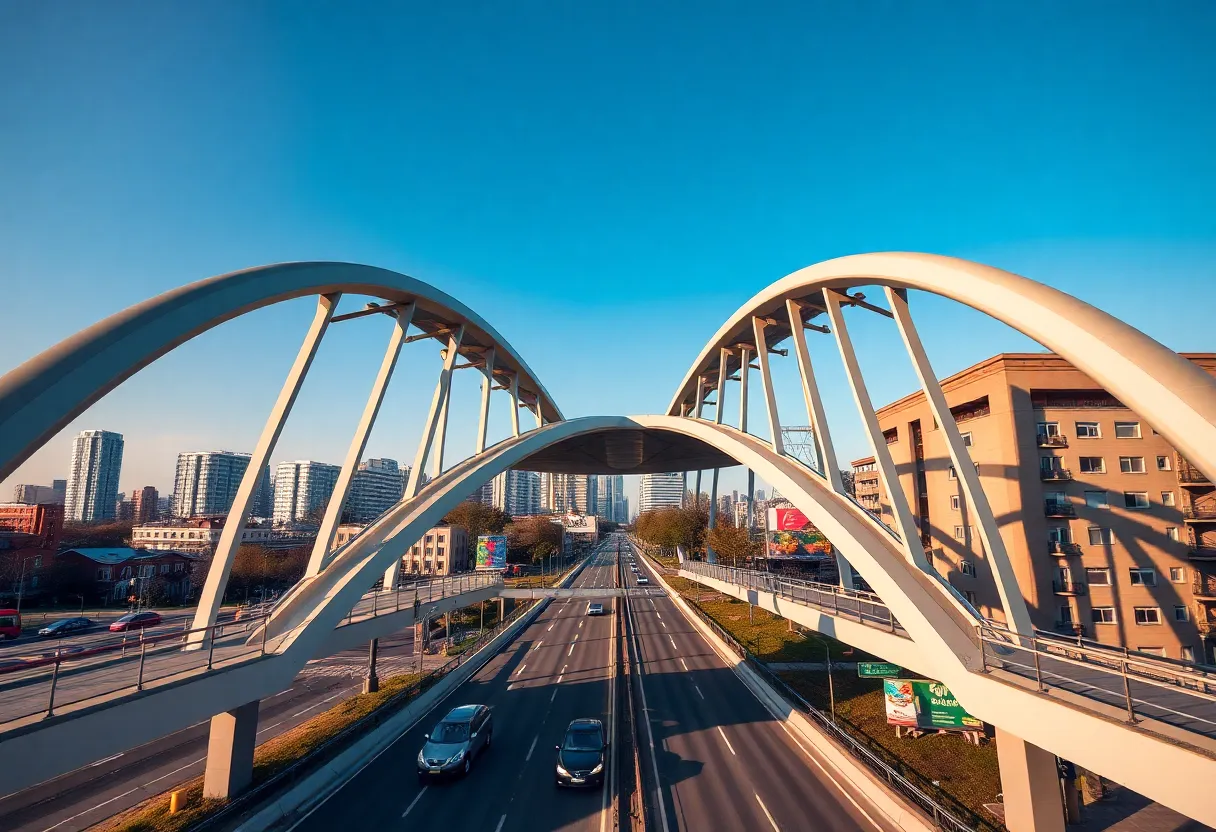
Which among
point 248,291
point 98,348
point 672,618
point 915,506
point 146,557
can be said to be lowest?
point 672,618

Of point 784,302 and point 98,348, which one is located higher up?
point 784,302

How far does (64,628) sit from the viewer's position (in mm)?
33938

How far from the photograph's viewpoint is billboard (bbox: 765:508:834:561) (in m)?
45.3

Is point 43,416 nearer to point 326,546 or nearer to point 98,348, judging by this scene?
point 98,348

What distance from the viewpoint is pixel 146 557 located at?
4950 cm

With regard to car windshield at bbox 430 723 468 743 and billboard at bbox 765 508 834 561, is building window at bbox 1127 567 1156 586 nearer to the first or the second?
billboard at bbox 765 508 834 561

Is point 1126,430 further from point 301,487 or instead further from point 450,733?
point 301,487

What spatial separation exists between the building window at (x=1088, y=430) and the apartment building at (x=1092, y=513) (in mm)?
44

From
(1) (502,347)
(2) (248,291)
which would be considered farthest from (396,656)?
(2) (248,291)

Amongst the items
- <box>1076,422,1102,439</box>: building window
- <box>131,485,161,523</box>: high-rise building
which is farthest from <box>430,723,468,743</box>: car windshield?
<box>131,485,161,523</box>: high-rise building

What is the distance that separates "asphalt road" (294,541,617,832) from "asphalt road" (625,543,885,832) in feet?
7.52

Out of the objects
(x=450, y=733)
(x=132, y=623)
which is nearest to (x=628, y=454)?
(x=450, y=733)

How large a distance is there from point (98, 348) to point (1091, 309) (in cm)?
1580

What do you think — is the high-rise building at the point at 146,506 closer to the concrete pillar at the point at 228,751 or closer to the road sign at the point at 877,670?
the concrete pillar at the point at 228,751
